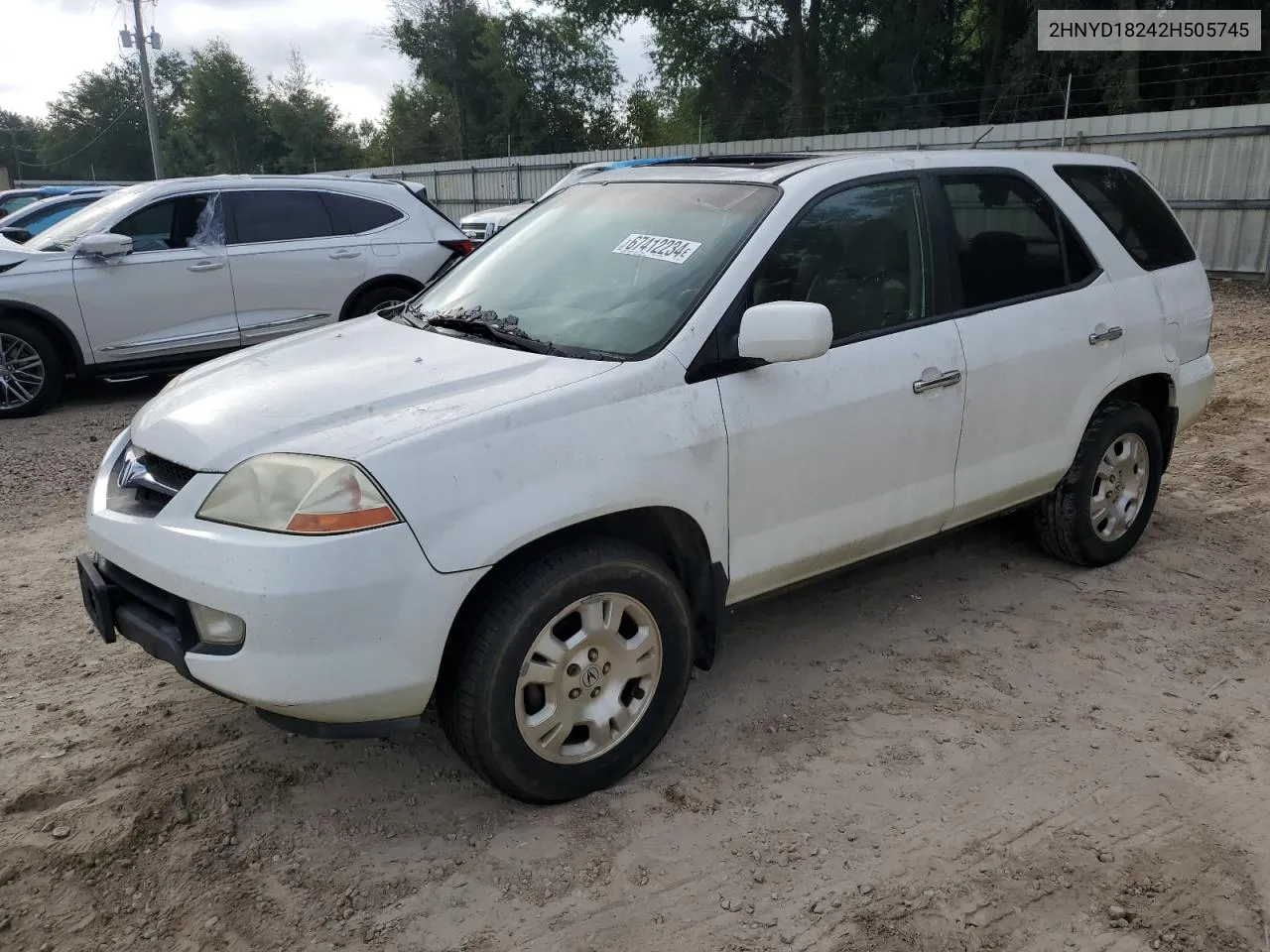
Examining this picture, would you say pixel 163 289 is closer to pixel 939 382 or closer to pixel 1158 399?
pixel 939 382

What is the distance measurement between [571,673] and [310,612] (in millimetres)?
766

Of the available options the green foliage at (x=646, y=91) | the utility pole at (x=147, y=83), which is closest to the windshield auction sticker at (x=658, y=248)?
the green foliage at (x=646, y=91)

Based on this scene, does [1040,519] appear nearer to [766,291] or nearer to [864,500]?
[864,500]

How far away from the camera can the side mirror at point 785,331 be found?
2.92 meters

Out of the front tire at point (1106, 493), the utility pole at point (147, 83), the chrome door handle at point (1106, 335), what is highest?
the utility pole at point (147, 83)

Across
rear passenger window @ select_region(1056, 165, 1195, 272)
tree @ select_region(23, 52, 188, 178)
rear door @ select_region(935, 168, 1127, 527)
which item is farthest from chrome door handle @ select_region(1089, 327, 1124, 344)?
tree @ select_region(23, 52, 188, 178)

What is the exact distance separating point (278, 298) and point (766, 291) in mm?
6341

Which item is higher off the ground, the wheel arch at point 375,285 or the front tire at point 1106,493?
the wheel arch at point 375,285

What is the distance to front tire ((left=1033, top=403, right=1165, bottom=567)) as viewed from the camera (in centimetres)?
437

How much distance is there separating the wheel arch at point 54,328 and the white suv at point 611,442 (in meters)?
5.03

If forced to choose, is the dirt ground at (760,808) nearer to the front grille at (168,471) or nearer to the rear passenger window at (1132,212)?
the front grille at (168,471)

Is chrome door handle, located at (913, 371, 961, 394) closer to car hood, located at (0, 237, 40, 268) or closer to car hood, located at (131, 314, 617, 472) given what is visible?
car hood, located at (131, 314, 617, 472)

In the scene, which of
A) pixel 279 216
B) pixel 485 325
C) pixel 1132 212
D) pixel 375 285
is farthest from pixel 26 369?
pixel 1132 212

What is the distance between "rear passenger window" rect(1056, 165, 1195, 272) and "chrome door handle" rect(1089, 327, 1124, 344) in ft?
1.44
